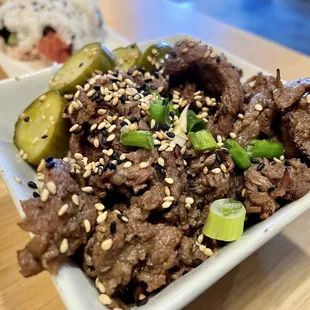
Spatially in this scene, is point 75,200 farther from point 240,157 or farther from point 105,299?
point 240,157

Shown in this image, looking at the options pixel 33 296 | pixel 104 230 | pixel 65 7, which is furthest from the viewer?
pixel 65 7

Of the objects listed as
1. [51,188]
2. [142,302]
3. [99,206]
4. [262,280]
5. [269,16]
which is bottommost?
[269,16]

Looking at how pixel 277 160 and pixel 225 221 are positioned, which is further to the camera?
pixel 277 160

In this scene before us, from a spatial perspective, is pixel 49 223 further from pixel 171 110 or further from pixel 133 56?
pixel 133 56

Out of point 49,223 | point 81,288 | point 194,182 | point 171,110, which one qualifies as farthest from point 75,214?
point 171,110

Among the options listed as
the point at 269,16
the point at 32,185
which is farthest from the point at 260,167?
the point at 269,16

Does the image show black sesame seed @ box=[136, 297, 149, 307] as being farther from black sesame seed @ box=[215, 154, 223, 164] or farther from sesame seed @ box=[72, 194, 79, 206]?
black sesame seed @ box=[215, 154, 223, 164]
